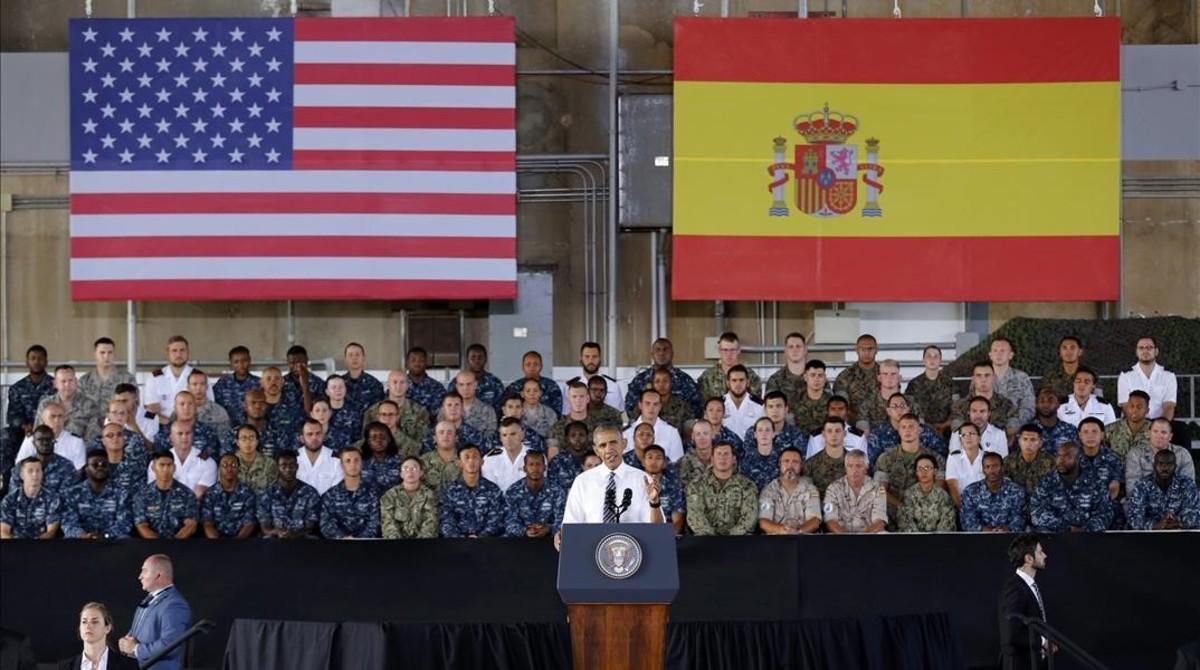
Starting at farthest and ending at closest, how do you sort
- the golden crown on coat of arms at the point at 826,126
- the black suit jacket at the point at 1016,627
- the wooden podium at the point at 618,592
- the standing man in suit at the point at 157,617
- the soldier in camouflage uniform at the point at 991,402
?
the golden crown on coat of arms at the point at 826,126 → the soldier in camouflage uniform at the point at 991,402 → the standing man in suit at the point at 157,617 → the black suit jacket at the point at 1016,627 → the wooden podium at the point at 618,592

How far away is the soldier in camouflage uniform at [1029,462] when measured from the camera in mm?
13539

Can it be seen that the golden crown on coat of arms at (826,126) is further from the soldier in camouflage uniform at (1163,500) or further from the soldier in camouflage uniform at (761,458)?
the soldier in camouflage uniform at (1163,500)

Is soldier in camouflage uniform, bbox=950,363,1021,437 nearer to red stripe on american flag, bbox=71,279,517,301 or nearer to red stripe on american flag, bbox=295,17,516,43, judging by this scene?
red stripe on american flag, bbox=71,279,517,301

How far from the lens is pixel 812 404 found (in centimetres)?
1464

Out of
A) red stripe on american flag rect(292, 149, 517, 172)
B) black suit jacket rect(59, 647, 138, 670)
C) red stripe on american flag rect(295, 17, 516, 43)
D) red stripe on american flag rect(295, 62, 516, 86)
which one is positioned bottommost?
black suit jacket rect(59, 647, 138, 670)

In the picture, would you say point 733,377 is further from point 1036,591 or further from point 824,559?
point 1036,591

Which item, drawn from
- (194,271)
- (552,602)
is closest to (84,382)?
(194,271)

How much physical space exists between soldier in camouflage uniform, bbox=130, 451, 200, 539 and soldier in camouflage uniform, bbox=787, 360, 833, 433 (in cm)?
483

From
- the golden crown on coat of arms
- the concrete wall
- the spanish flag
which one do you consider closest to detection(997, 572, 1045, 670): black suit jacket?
the spanish flag

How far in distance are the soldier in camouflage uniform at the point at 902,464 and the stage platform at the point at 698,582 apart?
671 mm

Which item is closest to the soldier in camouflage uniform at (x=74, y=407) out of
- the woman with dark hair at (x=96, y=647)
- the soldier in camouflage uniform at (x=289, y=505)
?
Answer: the soldier in camouflage uniform at (x=289, y=505)

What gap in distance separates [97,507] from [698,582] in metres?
4.55

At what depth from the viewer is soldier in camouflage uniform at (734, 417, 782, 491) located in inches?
540

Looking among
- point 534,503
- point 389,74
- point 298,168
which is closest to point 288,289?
point 298,168
